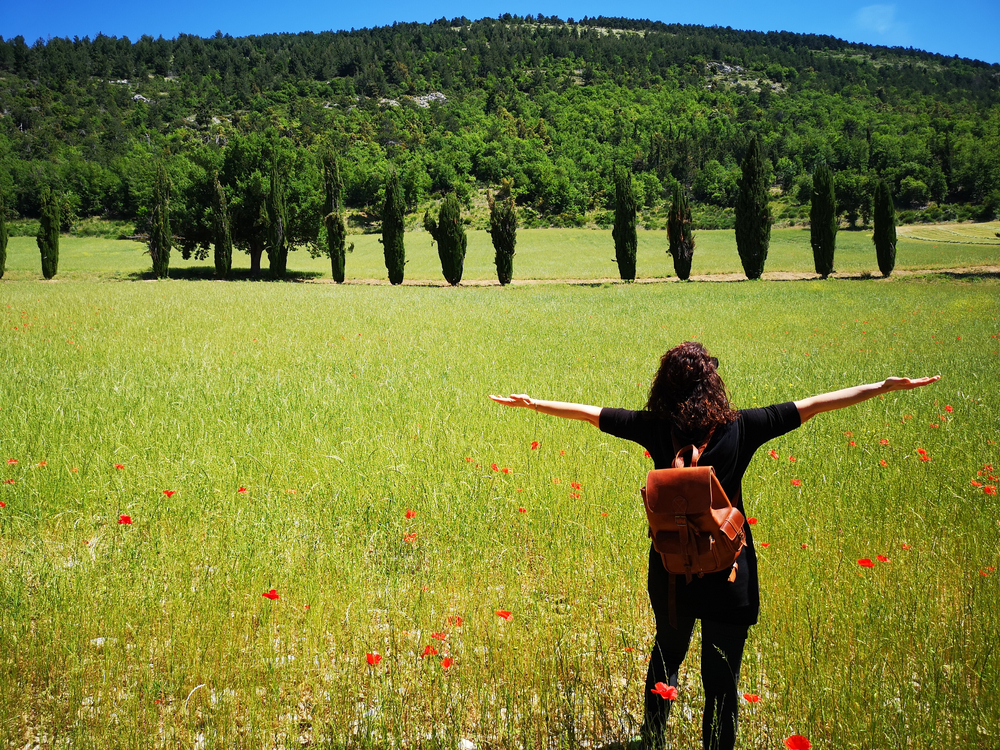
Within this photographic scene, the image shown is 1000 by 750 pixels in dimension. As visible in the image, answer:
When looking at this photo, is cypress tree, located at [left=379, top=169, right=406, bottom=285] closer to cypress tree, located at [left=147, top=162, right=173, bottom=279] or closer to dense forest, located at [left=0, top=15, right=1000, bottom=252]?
dense forest, located at [left=0, top=15, right=1000, bottom=252]

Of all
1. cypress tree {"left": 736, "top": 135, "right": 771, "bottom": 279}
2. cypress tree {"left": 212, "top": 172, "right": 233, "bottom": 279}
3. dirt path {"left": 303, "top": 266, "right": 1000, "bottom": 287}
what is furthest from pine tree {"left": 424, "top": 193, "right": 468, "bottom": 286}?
cypress tree {"left": 736, "top": 135, "right": 771, "bottom": 279}

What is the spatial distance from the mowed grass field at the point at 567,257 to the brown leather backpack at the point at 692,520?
39.3 m

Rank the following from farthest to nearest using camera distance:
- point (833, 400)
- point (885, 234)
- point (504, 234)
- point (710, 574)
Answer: point (504, 234) → point (885, 234) → point (833, 400) → point (710, 574)

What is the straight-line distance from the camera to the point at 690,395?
8.14 feet

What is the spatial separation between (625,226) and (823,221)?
38.1 feet

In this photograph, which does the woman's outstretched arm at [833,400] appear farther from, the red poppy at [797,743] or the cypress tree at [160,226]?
the cypress tree at [160,226]

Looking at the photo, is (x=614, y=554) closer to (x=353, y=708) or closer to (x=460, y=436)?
(x=353, y=708)

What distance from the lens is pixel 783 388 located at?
845 cm

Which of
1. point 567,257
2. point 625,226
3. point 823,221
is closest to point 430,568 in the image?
point 625,226

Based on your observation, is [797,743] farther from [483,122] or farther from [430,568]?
[483,122]

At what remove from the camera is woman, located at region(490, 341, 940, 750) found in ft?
7.76

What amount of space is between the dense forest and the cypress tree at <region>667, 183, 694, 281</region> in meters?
18.3

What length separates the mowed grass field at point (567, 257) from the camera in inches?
1619

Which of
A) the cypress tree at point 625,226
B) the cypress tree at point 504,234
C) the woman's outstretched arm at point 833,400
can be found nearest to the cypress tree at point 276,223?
the cypress tree at point 504,234
